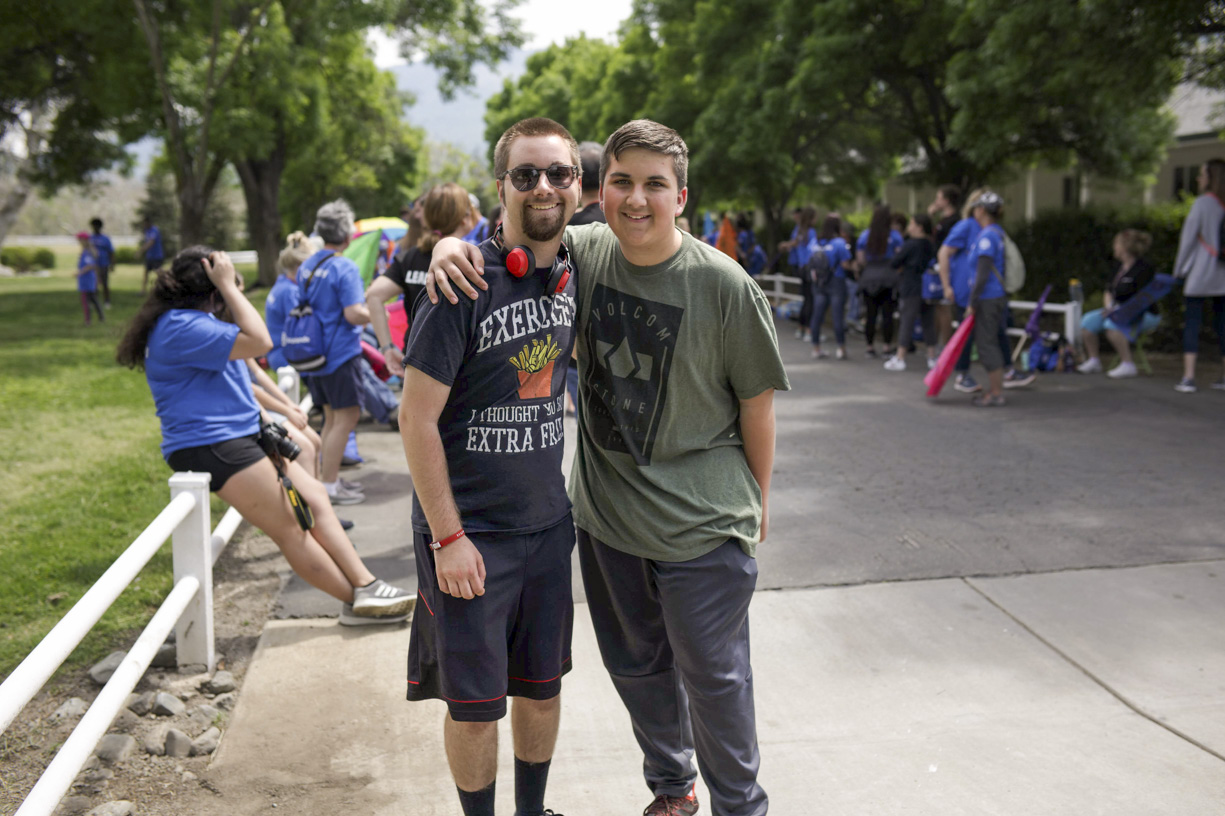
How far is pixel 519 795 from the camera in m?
2.97

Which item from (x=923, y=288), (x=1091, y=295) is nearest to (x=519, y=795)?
(x=923, y=288)

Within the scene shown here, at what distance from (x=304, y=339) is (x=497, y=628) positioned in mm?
4122

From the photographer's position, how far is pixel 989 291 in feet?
30.5

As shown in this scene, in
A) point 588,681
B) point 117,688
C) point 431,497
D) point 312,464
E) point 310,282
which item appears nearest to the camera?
point 431,497

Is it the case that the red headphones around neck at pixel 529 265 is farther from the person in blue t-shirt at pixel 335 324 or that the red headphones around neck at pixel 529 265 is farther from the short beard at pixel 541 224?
the person in blue t-shirt at pixel 335 324

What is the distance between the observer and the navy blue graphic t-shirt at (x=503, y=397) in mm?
2533

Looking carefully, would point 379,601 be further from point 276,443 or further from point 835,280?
point 835,280

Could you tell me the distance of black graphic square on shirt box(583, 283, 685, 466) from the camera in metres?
2.74

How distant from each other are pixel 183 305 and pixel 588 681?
225 centimetres

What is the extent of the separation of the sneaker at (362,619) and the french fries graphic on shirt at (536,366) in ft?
7.48

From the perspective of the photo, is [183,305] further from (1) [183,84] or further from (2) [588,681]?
(1) [183,84]

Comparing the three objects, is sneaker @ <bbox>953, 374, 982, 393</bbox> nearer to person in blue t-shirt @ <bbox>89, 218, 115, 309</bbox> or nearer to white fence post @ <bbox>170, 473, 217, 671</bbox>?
white fence post @ <bbox>170, 473, 217, 671</bbox>

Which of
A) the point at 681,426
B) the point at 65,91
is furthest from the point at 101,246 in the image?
the point at 681,426

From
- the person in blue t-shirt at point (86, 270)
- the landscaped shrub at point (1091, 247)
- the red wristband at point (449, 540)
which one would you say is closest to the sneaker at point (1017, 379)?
the landscaped shrub at point (1091, 247)
